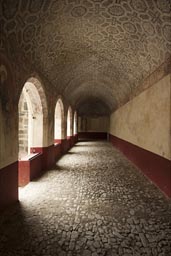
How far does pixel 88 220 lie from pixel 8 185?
1654mm

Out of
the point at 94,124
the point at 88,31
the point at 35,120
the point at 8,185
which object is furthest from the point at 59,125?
the point at 94,124

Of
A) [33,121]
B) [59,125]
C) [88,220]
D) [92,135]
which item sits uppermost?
[33,121]

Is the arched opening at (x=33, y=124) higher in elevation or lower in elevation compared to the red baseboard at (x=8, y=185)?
higher

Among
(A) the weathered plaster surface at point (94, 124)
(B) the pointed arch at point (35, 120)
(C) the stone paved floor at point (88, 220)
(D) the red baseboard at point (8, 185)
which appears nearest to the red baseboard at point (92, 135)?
(A) the weathered plaster surface at point (94, 124)

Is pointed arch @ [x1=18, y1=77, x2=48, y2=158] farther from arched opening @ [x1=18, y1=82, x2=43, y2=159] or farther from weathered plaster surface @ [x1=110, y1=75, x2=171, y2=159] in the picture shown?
weathered plaster surface @ [x1=110, y1=75, x2=171, y2=159]

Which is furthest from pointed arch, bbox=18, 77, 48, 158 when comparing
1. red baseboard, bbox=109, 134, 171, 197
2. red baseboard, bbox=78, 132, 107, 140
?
red baseboard, bbox=78, 132, 107, 140

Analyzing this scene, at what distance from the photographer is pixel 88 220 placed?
312cm

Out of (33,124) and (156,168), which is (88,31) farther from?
(156,168)

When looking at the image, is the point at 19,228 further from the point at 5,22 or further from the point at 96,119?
the point at 96,119

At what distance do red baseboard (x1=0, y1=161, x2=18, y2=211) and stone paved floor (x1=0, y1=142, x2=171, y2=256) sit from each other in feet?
0.58

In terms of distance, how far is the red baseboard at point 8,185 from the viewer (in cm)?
330

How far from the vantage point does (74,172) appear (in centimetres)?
624

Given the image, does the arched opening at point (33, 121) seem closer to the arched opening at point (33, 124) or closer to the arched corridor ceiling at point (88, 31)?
the arched opening at point (33, 124)

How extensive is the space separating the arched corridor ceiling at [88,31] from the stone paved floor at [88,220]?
3.03 meters
